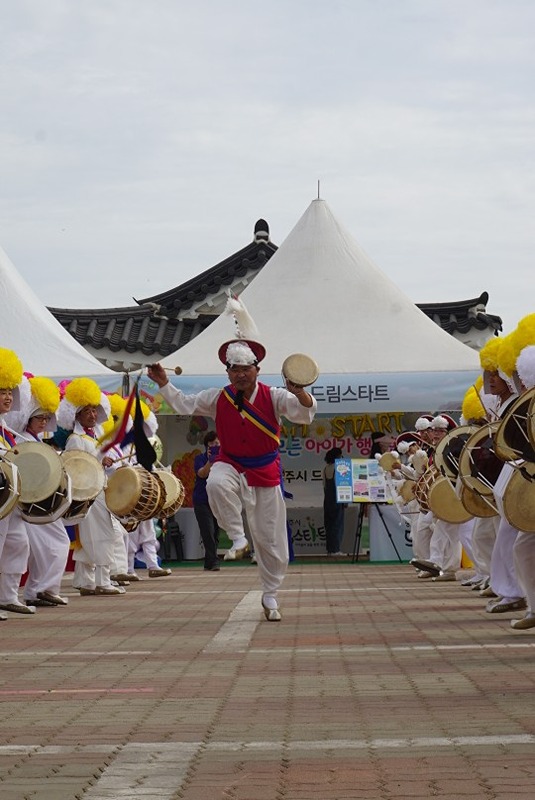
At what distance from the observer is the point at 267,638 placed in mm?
9961

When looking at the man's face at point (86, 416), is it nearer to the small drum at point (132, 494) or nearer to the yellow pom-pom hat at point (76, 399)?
the yellow pom-pom hat at point (76, 399)

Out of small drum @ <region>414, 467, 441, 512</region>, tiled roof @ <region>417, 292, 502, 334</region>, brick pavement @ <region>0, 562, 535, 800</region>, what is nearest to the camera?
brick pavement @ <region>0, 562, 535, 800</region>

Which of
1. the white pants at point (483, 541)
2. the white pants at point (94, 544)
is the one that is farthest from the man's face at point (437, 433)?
the white pants at point (94, 544)

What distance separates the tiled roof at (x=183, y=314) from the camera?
1309 inches

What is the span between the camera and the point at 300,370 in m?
11.1

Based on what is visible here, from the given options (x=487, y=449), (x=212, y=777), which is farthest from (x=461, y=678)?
(x=487, y=449)

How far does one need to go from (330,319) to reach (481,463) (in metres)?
13.1

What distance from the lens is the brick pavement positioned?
16.0 feet

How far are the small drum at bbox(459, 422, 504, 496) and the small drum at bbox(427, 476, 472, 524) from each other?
3.24 metres

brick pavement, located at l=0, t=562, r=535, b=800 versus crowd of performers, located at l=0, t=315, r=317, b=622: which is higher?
crowd of performers, located at l=0, t=315, r=317, b=622

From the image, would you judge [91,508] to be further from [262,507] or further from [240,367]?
[240,367]

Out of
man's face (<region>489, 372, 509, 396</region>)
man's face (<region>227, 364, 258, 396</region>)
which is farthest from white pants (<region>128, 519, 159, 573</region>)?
man's face (<region>489, 372, 509, 396</region>)

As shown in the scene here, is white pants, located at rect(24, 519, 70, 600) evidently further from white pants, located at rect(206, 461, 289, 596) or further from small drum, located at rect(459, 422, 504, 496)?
small drum, located at rect(459, 422, 504, 496)

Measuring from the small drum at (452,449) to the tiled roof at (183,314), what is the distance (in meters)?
18.9
